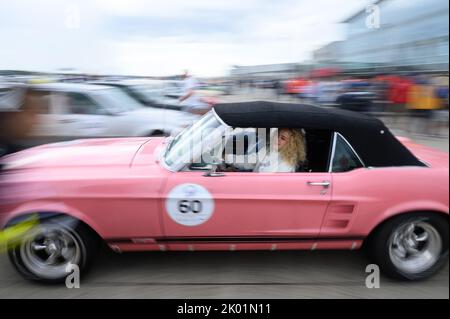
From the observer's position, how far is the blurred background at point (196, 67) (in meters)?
3.31

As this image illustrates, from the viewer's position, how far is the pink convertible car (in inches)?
102

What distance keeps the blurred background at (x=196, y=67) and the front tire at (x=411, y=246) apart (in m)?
0.58

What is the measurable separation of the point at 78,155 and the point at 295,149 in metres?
1.58

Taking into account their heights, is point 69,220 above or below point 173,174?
below

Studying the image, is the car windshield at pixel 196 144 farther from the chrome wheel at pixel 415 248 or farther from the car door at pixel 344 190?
the chrome wheel at pixel 415 248

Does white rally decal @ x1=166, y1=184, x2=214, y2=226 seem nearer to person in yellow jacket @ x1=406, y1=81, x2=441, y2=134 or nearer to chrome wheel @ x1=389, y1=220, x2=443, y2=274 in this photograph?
chrome wheel @ x1=389, y1=220, x2=443, y2=274

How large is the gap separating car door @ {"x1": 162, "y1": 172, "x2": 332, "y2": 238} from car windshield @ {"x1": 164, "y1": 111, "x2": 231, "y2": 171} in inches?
4.3

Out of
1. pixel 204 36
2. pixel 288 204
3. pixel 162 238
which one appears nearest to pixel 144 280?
pixel 162 238

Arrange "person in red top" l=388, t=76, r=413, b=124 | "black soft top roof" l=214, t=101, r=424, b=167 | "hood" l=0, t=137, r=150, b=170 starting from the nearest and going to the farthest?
"black soft top roof" l=214, t=101, r=424, b=167 → "hood" l=0, t=137, r=150, b=170 → "person in red top" l=388, t=76, r=413, b=124

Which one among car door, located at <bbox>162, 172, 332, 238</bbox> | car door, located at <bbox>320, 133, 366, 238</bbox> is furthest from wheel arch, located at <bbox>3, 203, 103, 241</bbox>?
car door, located at <bbox>320, 133, 366, 238</bbox>

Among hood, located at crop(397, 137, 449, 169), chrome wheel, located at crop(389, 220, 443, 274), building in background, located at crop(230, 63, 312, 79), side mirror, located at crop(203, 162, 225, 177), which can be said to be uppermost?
building in background, located at crop(230, 63, 312, 79)

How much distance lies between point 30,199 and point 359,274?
7.42 ft

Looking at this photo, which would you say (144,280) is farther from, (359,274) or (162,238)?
(359,274)

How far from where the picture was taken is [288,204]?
2615 mm
